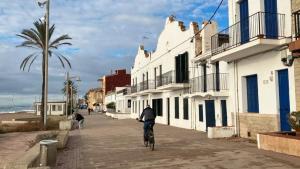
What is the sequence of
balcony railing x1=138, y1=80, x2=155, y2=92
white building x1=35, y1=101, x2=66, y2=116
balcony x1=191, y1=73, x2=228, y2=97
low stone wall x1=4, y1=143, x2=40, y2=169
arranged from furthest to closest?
white building x1=35, y1=101, x2=66, y2=116
balcony railing x1=138, y1=80, x2=155, y2=92
balcony x1=191, y1=73, x2=228, y2=97
low stone wall x1=4, y1=143, x2=40, y2=169

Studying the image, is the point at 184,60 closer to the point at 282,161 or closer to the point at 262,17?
the point at 262,17

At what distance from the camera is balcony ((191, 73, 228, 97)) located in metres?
20.7

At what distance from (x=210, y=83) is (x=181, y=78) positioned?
6161 millimetres

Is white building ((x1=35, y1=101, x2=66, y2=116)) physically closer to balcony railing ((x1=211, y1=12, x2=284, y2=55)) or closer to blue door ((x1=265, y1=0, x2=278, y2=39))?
balcony railing ((x1=211, y1=12, x2=284, y2=55))

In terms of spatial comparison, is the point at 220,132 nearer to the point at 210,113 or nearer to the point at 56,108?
the point at 210,113

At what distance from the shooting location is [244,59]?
59.1 ft

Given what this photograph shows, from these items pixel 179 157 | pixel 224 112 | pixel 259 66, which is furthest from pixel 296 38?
pixel 224 112

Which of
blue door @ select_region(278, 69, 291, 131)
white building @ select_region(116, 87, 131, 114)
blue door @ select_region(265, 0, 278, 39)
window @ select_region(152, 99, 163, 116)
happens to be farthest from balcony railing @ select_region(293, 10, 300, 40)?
white building @ select_region(116, 87, 131, 114)

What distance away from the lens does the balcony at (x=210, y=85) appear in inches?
816

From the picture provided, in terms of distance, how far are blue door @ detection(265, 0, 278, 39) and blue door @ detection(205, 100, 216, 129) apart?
8365 mm

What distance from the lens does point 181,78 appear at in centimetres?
2875

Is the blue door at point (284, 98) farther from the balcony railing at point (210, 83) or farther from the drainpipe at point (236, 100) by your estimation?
→ the balcony railing at point (210, 83)

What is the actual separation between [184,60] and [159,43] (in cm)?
891

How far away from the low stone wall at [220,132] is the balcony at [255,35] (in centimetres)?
334
